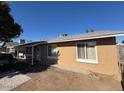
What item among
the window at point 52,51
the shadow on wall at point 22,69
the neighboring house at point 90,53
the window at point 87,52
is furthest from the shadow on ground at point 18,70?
the window at point 87,52

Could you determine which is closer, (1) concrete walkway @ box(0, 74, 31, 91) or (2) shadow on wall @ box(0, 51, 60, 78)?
(1) concrete walkway @ box(0, 74, 31, 91)

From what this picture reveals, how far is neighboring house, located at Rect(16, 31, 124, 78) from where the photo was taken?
30.2ft

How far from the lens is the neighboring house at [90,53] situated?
9.20 metres

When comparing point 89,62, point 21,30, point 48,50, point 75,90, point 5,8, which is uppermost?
point 5,8

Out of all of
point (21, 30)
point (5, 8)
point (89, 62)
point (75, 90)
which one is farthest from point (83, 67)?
point (21, 30)

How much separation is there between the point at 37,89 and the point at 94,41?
6158 millimetres

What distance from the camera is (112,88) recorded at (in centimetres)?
668

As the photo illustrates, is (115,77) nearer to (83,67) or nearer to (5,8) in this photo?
(83,67)

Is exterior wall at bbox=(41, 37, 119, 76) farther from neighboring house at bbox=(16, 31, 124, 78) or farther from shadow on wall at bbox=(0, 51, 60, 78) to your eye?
shadow on wall at bbox=(0, 51, 60, 78)

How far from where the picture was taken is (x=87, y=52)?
429 inches

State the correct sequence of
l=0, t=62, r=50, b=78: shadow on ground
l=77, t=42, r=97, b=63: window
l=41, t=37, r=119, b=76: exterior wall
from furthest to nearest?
l=0, t=62, r=50, b=78: shadow on ground → l=77, t=42, r=97, b=63: window → l=41, t=37, r=119, b=76: exterior wall

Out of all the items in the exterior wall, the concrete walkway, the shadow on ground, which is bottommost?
the concrete walkway

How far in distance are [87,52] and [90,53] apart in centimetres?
30

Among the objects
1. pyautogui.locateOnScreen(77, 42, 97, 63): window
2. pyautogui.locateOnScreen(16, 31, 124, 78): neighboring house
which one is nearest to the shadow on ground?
pyautogui.locateOnScreen(16, 31, 124, 78): neighboring house
